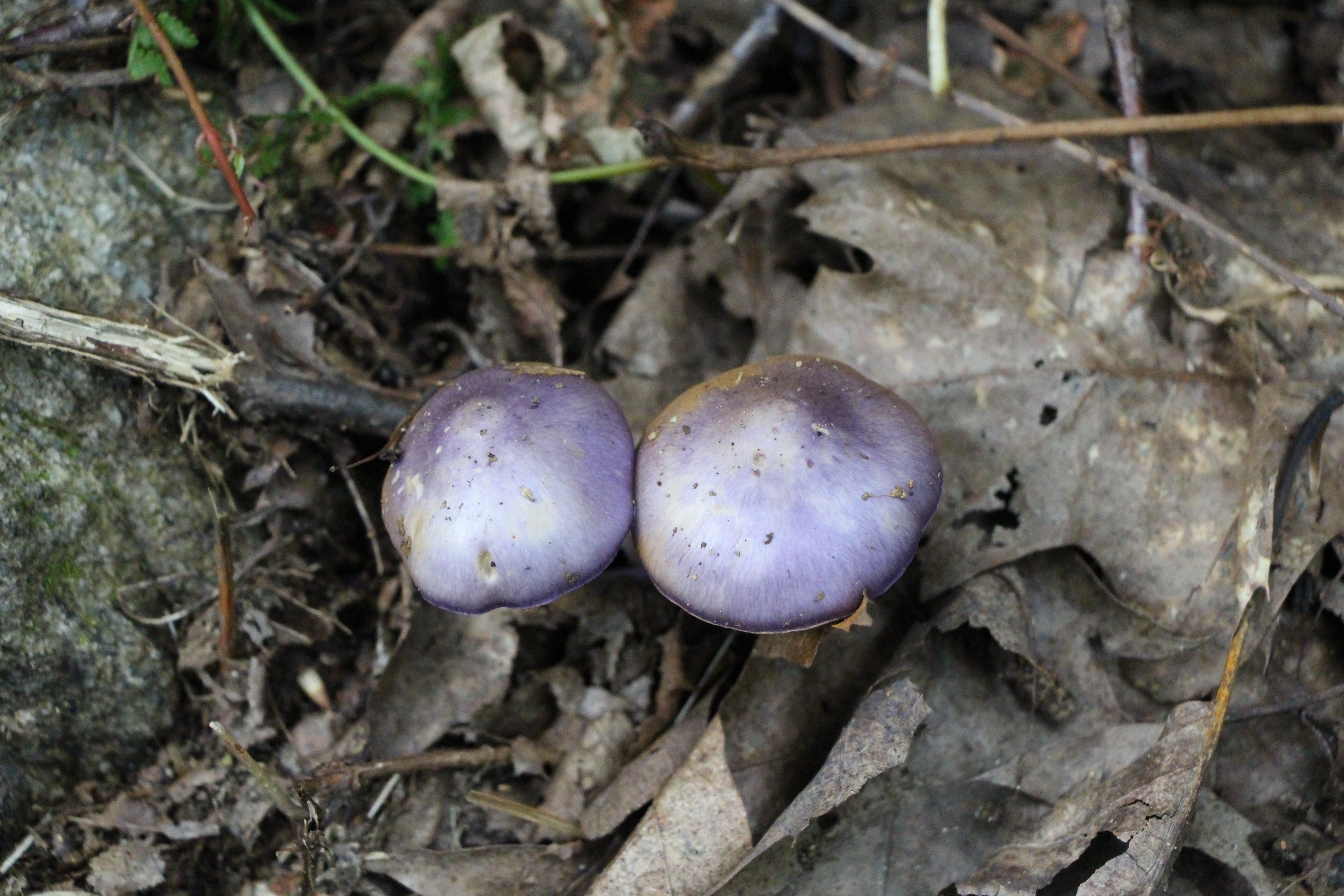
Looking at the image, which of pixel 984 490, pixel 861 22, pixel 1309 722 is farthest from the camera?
pixel 861 22

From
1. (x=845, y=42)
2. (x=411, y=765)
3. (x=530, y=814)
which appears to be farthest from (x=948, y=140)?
(x=411, y=765)

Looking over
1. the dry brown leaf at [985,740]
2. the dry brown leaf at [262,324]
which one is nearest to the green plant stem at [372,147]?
the dry brown leaf at [262,324]

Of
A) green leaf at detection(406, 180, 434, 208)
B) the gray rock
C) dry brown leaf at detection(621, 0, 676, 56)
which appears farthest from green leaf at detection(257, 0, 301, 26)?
dry brown leaf at detection(621, 0, 676, 56)

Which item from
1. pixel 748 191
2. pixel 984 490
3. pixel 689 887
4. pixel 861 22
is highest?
pixel 861 22

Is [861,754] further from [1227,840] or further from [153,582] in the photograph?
[153,582]

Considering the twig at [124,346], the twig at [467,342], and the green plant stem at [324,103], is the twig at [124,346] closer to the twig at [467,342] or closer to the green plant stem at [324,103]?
the twig at [467,342]

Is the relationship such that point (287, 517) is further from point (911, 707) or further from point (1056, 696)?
point (1056, 696)

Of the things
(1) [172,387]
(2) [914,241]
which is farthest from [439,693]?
(2) [914,241]
